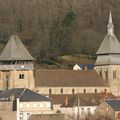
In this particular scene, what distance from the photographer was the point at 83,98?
84312mm

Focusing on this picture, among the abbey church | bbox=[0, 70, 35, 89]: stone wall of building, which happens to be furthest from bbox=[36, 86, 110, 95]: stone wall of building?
bbox=[0, 70, 35, 89]: stone wall of building

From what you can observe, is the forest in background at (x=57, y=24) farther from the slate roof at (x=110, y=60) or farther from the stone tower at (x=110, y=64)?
the slate roof at (x=110, y=60)

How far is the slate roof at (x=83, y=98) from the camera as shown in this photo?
273 ft

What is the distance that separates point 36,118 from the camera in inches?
3000

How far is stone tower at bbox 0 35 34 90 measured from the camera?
87250mm

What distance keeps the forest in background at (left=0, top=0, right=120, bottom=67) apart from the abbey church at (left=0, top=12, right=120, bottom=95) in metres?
27.6

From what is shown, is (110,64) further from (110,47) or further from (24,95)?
(24,95)

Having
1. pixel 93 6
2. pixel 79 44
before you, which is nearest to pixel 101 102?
pixel 79 44

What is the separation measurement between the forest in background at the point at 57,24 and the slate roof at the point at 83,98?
3300cm

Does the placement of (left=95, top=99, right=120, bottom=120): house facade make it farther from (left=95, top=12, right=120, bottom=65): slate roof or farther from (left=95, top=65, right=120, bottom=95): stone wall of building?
(left=95, top=12, right=120, bottom=65): slate roof

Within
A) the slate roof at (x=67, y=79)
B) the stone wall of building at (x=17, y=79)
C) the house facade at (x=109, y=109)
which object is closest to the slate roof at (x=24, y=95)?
the house facade at (x=109, y=109)

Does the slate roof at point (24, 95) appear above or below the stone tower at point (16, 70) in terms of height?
below

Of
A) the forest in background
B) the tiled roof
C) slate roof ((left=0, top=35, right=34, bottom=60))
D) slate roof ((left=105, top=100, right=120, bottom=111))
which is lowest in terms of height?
the tiled roof

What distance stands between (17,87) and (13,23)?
46.9m
